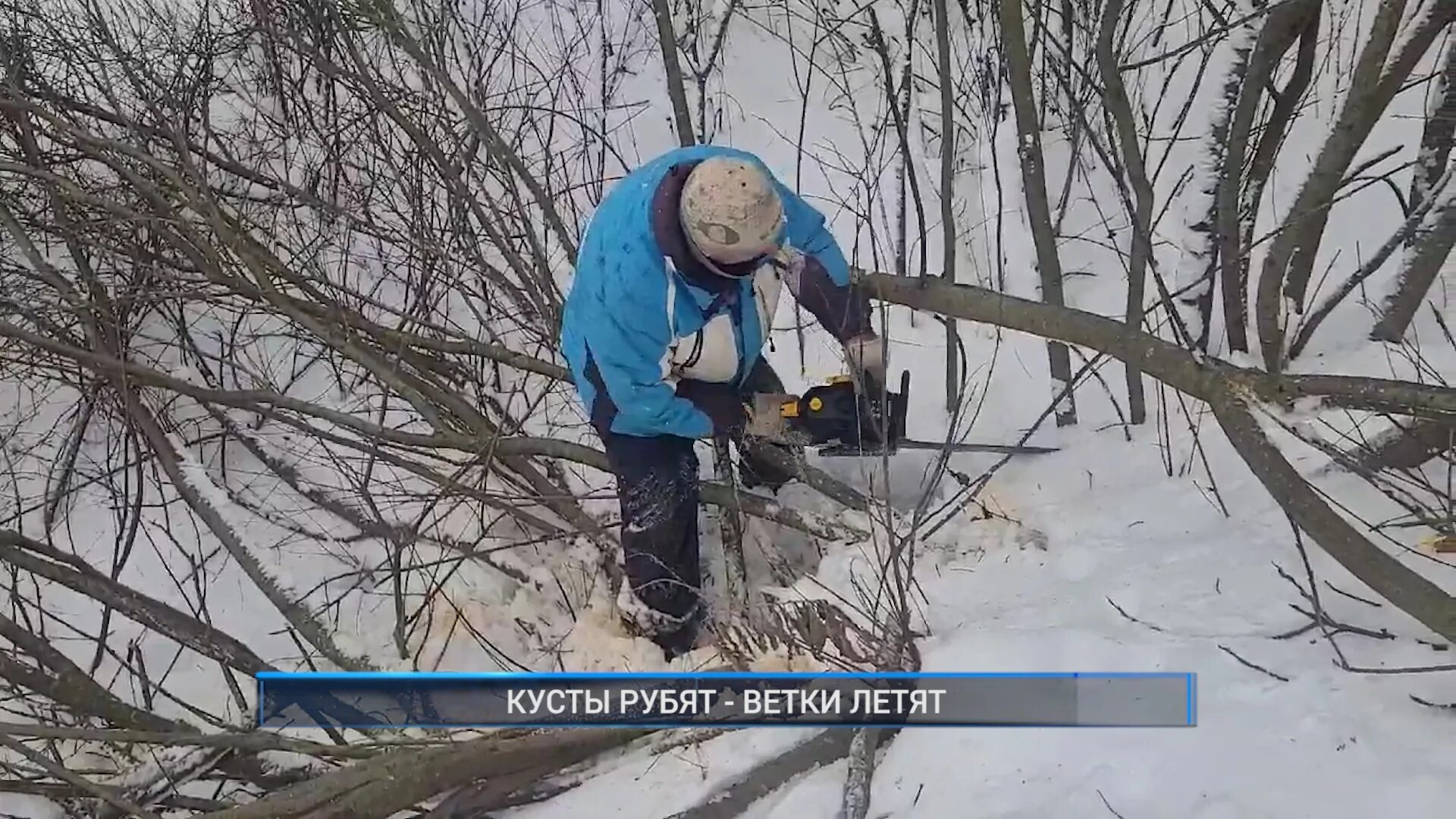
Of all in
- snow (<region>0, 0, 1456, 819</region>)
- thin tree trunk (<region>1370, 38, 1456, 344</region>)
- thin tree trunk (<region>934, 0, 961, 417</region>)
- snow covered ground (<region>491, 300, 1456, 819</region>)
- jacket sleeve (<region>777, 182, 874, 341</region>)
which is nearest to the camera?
snow covered ground (<region>491, 300, 1456, 819</region>)

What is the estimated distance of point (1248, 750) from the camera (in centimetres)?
190

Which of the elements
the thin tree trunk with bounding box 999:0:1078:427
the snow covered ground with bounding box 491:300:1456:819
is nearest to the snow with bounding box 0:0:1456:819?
the snow covered ground with bounding box 491:300:1456:819

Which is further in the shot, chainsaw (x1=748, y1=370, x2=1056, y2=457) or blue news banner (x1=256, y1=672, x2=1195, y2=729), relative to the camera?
chainsaw (x1=748, y1=370, x2=1056, y2=457)

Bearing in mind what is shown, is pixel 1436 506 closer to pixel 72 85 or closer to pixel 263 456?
pixel 263 456

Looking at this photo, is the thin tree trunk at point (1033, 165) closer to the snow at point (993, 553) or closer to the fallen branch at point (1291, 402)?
the snow at point (993, 553)

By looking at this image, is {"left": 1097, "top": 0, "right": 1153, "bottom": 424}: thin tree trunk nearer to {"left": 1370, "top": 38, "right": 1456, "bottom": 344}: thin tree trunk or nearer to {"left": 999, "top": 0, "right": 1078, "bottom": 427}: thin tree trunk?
{"left": 999, "top": 0, "right": 1078, "bottom": 427}: thin tree trunk

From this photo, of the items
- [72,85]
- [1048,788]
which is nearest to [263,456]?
[72,85]

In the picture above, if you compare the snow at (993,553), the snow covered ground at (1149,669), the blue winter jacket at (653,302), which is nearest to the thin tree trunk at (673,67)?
the snow at (993,553)

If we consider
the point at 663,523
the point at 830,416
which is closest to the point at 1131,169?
the point at 830,416

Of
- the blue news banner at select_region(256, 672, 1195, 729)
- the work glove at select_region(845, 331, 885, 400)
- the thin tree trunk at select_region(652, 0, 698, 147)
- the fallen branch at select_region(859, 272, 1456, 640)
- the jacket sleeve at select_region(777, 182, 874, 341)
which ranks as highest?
the thin tree trunk at select_region(652, 0, 698, 147)

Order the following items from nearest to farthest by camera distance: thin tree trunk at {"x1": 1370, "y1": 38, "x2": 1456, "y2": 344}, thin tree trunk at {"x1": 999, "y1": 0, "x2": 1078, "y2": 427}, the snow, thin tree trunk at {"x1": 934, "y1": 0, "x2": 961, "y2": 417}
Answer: the snow
thin tree trunk at {"x1": 1370, "y1": 38, "x2": 1456, "y2": 344}
thin tree trunk at {"x1": 999, "y1": 0, "x2": 1078, "y2": 427}
thin tree trunk at {"x1": 934, "y1": 0, "x2": 961, "y2": 417}

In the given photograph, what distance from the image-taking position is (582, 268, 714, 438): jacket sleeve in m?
2.76

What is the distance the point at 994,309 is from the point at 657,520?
124 cm

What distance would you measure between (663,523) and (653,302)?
0.85 meters
